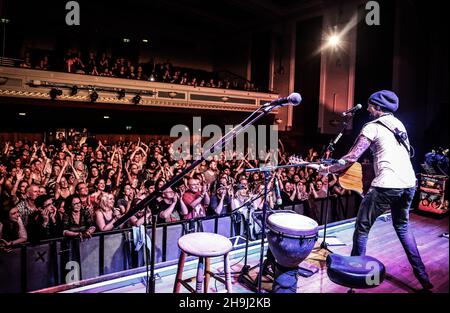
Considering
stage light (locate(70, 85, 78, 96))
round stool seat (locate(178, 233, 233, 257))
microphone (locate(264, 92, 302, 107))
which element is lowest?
round stool seat (locate(178, 233, 233, 257))

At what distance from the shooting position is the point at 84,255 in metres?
3.09

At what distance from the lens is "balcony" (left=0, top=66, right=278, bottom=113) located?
8.21 metres

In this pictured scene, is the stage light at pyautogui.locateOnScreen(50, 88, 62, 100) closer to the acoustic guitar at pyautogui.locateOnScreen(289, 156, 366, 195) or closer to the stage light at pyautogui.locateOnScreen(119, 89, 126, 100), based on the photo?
the stage light at pyautogui.locateOnScreen(119, 89, 126, 100)

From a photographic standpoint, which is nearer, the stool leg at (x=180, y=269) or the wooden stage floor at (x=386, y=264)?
the stool leg at (x=180, y=269)

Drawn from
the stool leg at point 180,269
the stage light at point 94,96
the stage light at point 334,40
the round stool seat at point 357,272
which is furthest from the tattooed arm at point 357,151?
the stage light at point 334,40

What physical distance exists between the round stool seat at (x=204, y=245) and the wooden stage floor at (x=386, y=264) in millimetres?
579

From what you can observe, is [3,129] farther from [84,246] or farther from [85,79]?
[84,246]

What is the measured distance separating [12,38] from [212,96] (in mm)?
6691

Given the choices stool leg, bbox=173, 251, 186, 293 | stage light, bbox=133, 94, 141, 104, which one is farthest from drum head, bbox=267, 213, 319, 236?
stage light, bbox=133, 94, 141, 104

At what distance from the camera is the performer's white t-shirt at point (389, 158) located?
2511 millimetres

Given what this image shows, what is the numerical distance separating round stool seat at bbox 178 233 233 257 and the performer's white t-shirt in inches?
51.7

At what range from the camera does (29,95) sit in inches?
328

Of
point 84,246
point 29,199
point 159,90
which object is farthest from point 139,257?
point 159,90

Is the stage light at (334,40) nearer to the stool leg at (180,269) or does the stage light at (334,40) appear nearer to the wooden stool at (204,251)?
the wooden stool at (204,251)
